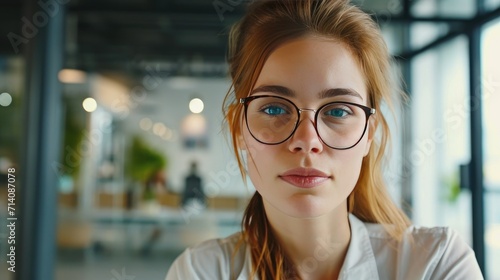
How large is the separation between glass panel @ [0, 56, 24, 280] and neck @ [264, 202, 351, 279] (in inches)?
112

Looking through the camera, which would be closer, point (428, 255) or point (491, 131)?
point (428, 255)

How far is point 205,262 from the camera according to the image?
3.60 ft

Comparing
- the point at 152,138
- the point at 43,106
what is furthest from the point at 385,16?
the point at 152,138

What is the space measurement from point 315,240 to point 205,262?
246 millimetres

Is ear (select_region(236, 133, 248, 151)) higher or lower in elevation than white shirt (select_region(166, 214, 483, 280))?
higher

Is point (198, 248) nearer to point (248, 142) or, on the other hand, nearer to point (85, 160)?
point (248, 142)

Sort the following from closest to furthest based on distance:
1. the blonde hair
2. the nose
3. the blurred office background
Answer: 1. the nose
2. the blonde hair
3. the blurred office background

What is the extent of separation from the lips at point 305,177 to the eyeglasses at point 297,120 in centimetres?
6

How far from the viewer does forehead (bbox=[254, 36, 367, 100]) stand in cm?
94

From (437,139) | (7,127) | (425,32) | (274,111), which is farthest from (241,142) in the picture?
(437,139)

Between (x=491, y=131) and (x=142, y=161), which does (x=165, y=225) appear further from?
(x=491, y=131)

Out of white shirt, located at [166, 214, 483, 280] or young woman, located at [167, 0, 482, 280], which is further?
white shirt, located at [166, 214, 483, 280]

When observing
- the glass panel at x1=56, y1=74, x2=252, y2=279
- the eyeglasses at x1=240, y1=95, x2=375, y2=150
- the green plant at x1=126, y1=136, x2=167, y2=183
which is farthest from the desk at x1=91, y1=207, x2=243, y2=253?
the eyeglasses at x1=240, y1=95, x2=375, y2=150

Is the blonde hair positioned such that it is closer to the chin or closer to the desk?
the chin
